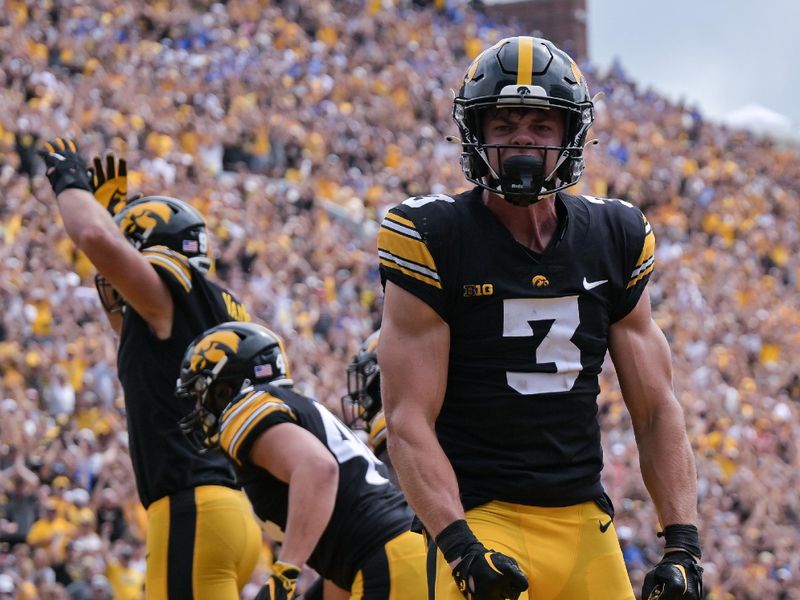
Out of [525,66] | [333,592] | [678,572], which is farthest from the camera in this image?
[333,592]

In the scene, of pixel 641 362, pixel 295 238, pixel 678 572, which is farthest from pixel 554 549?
pixel 295 238

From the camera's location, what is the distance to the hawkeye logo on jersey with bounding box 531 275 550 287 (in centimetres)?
383

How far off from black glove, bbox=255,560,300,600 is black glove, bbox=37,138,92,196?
1728 mm

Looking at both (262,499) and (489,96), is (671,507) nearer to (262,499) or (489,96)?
(489,96)

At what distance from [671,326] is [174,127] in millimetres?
7094

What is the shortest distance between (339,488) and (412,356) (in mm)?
1477

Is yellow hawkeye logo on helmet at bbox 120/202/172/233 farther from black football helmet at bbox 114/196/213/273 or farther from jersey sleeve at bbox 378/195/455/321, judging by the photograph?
jersey sleeve at bbox 378/195/455/321

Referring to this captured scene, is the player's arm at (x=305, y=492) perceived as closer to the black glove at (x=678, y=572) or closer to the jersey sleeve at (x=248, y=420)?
the jersey sleeve at (x=248, y=420)

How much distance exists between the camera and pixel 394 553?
201 inches

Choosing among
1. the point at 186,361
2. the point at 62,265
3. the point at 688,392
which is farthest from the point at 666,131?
the point at 186,361

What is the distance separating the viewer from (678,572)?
375 centimetres

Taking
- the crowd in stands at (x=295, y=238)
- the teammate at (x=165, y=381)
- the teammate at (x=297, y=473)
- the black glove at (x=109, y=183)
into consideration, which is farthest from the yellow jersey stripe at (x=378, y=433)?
the crowd in stands at (x=295, y=238)

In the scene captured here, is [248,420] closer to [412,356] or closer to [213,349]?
[213,349]

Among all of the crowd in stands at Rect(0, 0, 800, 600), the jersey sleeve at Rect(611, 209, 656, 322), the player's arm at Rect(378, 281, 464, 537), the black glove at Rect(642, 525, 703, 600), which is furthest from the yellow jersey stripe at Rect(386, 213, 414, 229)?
the crowd in stands at Rect(0, 0, 800, 600)
